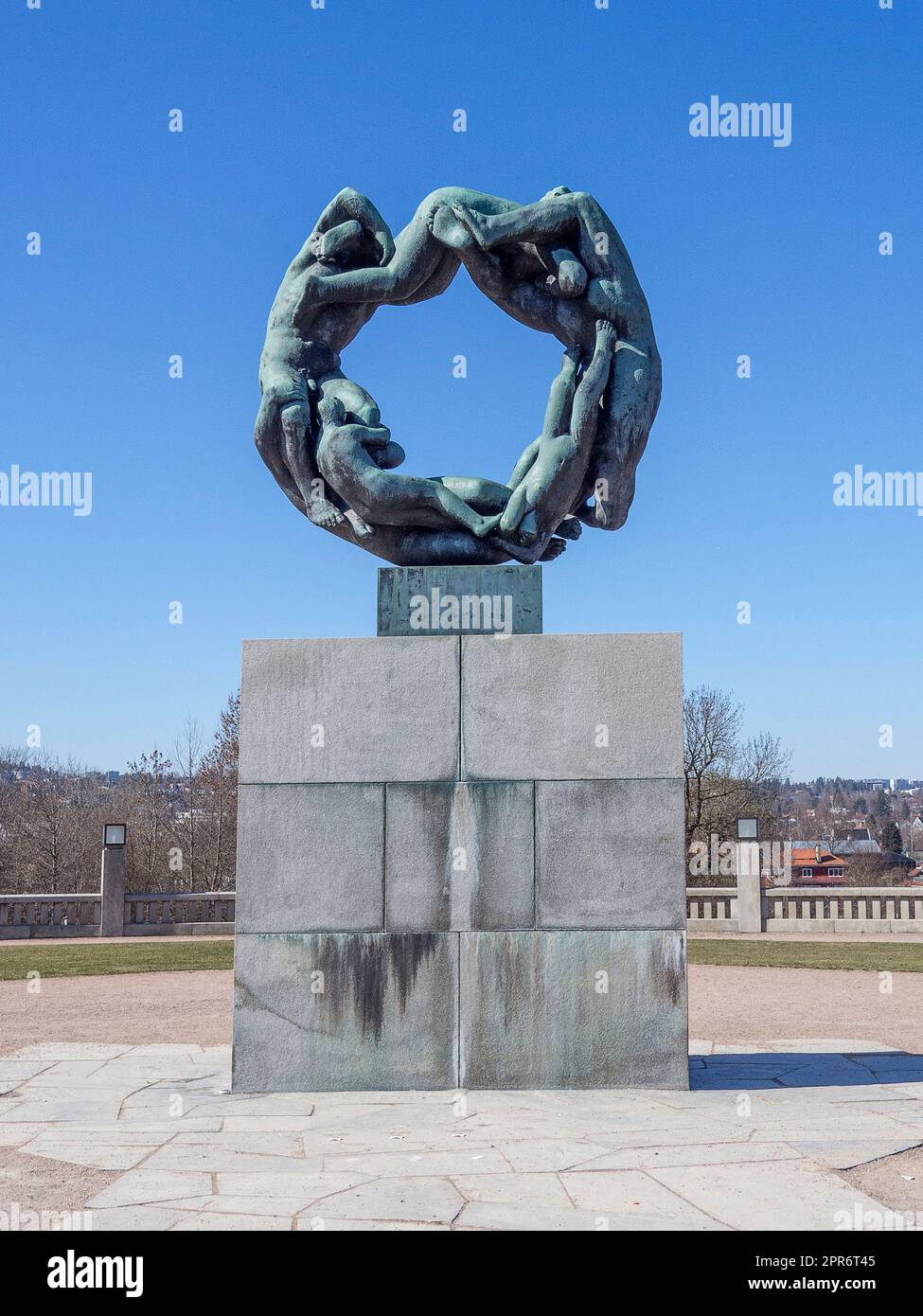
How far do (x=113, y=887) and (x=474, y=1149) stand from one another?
19.5m

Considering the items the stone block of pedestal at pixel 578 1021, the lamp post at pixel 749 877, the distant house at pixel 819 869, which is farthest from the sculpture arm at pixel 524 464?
the distant house at pixel 819 869

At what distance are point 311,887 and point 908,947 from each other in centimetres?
1630

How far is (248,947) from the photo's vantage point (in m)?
6.36

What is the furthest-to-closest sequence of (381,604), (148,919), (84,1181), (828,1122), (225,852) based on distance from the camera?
(225,852)
(148,919)
(381,604)
(828,1122)
(84,1181)

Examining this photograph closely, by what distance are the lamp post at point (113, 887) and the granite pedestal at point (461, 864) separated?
58.0 feet

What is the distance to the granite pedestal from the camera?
625 cm

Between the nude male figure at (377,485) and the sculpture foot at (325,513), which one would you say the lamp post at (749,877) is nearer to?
the nude male figure at (377,485)

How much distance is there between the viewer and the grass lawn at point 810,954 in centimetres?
1653

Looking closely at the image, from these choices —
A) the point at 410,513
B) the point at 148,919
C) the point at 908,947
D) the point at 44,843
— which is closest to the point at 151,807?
the point at 44,843

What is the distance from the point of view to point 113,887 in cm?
2306

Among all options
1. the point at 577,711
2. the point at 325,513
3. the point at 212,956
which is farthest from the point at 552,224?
the point at 212,956

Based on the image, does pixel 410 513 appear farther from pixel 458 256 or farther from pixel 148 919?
pixel 148 919

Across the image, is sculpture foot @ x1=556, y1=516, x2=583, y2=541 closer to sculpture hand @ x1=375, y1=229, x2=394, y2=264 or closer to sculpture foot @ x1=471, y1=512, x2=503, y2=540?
sculpture foot @ x1=471, y1=512, x2=503, y2=540

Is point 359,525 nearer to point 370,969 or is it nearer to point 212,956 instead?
point 370,969
